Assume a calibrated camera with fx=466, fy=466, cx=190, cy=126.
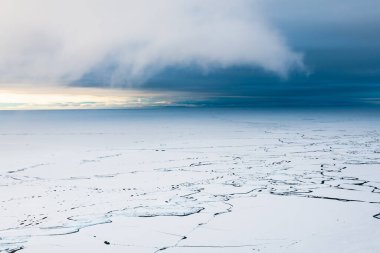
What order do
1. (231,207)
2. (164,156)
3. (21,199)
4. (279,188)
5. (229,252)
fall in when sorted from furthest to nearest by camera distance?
(164,156) < (279,188) < (21,199) < (231,207) < (229,252)

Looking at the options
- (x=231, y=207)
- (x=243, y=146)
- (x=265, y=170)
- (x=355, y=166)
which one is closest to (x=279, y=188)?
(x=231, y=207)

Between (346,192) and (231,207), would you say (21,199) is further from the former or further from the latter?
(346,192)

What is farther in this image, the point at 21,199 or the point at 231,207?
the point at 21,199

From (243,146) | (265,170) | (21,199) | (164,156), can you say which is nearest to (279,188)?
(265,170)

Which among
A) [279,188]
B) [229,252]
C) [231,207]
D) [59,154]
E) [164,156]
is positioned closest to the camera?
[229,252]

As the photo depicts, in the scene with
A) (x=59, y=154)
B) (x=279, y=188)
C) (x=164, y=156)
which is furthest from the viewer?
(x=59, y=154)

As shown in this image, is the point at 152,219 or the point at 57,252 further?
the point at 152,219

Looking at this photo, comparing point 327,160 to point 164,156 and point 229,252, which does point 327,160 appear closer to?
point 164,156

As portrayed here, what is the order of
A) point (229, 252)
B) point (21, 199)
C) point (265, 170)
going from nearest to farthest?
point (229, 252)
point (21, 199)
point (265, 170)
